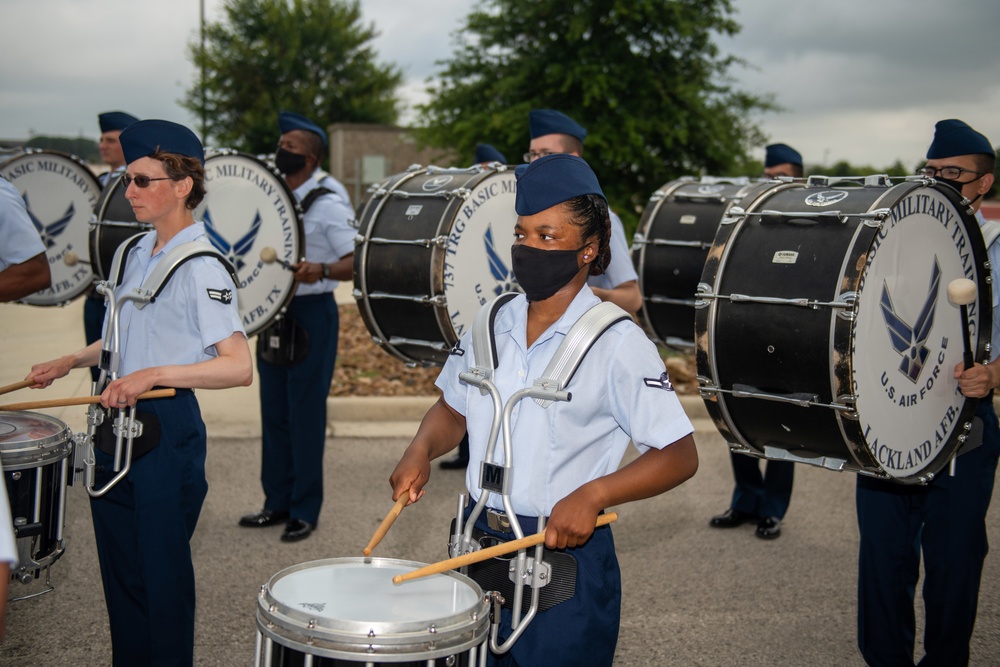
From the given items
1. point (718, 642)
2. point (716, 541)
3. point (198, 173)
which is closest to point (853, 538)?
point (716, 541)

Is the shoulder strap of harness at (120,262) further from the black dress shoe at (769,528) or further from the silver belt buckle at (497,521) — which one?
the black dress shoe at (769,528)

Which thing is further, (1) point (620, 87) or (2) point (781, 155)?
(1) point (620, 87)

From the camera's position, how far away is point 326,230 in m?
5.96

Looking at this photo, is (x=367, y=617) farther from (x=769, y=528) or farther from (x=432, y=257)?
(x=769, y=528)

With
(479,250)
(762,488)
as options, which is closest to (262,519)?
(479,250)

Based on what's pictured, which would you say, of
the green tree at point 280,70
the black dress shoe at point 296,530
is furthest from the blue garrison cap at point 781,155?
the green tree at point 280,70

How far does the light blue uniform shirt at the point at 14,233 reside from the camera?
13.6 ft

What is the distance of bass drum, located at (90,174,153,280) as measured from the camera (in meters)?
5.84

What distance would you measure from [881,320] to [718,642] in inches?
69.2

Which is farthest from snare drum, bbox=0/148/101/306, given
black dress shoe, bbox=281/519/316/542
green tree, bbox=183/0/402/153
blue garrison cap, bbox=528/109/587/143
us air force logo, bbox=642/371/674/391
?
green tree, bbox=183/0/402/153

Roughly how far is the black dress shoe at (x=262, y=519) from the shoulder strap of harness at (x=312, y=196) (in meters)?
1.72

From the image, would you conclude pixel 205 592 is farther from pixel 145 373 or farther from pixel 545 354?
pixel 545 354

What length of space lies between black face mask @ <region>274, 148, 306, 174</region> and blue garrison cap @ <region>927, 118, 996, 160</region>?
11.4 ft

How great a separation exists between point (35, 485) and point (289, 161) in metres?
3.02
